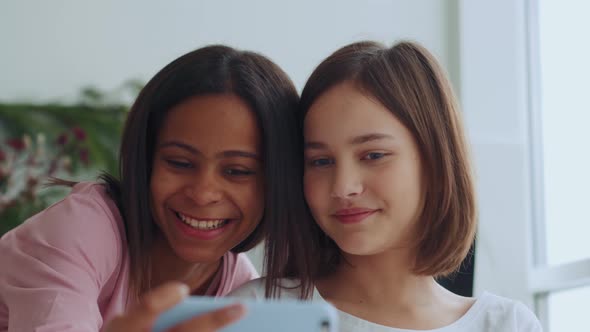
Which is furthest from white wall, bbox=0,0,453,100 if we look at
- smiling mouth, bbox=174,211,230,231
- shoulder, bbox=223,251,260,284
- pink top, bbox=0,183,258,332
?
smiling mouth, bbox=174,211,230,231

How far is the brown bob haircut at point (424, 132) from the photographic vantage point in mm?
1373

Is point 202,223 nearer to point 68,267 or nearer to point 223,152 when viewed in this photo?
point 223,152

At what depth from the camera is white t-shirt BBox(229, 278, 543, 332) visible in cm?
137

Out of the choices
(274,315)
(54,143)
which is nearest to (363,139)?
(274,315)

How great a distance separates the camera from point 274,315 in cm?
88

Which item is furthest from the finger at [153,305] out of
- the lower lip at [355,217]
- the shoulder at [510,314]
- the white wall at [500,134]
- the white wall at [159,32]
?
the white wall at [500,134]

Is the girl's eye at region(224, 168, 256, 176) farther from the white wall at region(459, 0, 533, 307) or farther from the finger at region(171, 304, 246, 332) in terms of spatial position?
the white wall at region(459, 0, 533, 307)

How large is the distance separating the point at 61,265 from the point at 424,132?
61 cm

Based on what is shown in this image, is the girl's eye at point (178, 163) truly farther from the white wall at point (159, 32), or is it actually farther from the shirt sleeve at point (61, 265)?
the white wall at point (159, 32)

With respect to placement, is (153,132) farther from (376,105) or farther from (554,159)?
(554,159)

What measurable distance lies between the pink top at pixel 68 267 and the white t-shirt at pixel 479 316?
23cm

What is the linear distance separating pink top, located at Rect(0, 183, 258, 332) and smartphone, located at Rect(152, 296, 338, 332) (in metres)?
0.38

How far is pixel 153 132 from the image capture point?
1549 millimetres

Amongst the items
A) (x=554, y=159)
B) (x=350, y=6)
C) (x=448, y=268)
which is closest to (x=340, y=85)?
(x=448, y=268)
